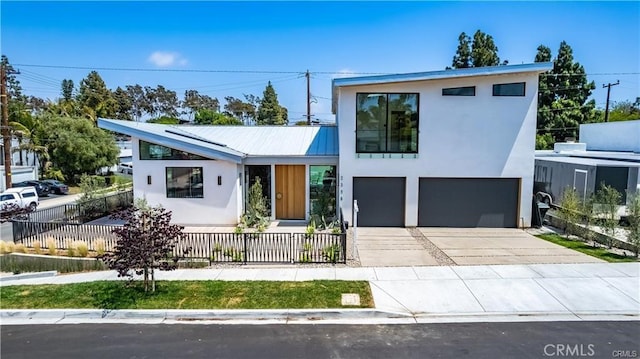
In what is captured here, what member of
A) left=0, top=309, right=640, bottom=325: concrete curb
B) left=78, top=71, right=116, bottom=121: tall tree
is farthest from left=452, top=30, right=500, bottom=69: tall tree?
left=78, top=71, right=116, bottom=121: tall tree

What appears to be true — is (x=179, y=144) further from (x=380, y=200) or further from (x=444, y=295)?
(x=444, y=295)

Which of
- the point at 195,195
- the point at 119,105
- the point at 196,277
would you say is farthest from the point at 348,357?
the point at 119,105

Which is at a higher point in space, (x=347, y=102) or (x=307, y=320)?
(x=347, y=102)

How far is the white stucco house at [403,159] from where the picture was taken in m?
14.9

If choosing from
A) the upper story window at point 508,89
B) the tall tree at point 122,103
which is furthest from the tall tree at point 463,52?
the tall tree at point 122,103

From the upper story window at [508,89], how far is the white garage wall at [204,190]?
10.4 metres

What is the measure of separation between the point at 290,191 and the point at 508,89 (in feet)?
30.7

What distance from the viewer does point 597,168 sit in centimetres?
1553

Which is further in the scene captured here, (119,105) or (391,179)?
(119,105)

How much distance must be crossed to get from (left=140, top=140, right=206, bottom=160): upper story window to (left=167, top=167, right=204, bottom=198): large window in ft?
1.44

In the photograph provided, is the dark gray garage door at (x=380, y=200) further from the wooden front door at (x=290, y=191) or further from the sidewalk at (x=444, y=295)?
the sidewalk at (x=444, y=295)

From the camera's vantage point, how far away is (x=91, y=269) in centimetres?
1128

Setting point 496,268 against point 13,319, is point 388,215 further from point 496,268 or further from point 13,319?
point 13,319

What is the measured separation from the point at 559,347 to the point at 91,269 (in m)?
11.5
